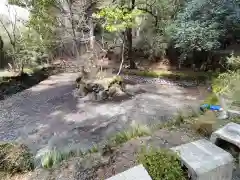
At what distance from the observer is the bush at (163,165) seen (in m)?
2.48

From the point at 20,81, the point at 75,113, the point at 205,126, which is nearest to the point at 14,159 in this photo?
the point at 205,126

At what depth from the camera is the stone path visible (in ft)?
20.0

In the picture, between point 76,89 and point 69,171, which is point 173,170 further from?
point 76,89

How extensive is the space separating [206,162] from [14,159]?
251 centimetres

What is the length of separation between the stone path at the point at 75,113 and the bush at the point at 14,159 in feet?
5.38

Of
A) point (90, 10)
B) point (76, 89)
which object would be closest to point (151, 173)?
point (76, 89)

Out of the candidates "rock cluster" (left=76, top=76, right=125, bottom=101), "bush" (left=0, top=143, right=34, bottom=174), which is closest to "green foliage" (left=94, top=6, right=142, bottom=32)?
"rock cluster" (left=76, top=76, right=125, bottom=101)

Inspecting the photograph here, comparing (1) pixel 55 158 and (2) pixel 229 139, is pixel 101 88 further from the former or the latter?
(2) pixel 229 139

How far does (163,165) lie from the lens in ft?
8.42

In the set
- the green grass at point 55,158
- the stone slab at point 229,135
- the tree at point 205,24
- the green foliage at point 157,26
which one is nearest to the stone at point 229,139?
the stone slab at point 229,135

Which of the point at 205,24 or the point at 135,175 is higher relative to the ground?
the point at 205,24

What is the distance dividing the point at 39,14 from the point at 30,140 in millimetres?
5373

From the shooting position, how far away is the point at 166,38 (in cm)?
1089

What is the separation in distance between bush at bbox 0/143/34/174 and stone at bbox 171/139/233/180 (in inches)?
84.9
